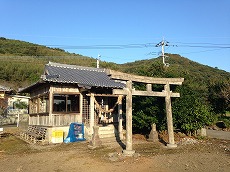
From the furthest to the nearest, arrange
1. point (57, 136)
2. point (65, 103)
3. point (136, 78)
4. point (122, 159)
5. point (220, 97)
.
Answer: point (220, 97)
point (65, 103)
point (57, 136)
point (136, 78)
point (122, 159)

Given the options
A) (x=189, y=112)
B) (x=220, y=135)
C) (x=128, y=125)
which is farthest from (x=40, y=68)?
(x=128, y=125)

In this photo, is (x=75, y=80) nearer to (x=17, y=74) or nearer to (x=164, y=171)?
(x=164, y=171)

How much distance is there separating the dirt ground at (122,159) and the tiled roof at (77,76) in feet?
14.5

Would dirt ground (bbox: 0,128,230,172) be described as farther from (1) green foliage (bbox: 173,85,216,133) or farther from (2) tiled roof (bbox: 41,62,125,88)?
(2) tiled roof (bbox: 41,62,125,88)

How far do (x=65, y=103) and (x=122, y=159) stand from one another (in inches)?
315

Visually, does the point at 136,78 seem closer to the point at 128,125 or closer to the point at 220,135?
the point at 128,125

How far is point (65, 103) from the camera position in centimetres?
1666

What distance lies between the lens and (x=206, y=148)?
11.9 m

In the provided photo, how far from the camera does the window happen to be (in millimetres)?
16609

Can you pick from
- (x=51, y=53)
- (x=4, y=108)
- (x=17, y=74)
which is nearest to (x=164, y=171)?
(x=4, y=108)

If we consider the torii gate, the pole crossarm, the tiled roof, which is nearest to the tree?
the tiled roof

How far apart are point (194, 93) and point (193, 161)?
6569 millimetres

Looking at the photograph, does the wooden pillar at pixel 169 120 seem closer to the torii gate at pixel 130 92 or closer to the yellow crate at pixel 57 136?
the torii gate at pixel 130 92

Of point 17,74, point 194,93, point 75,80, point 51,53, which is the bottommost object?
point 194,93
